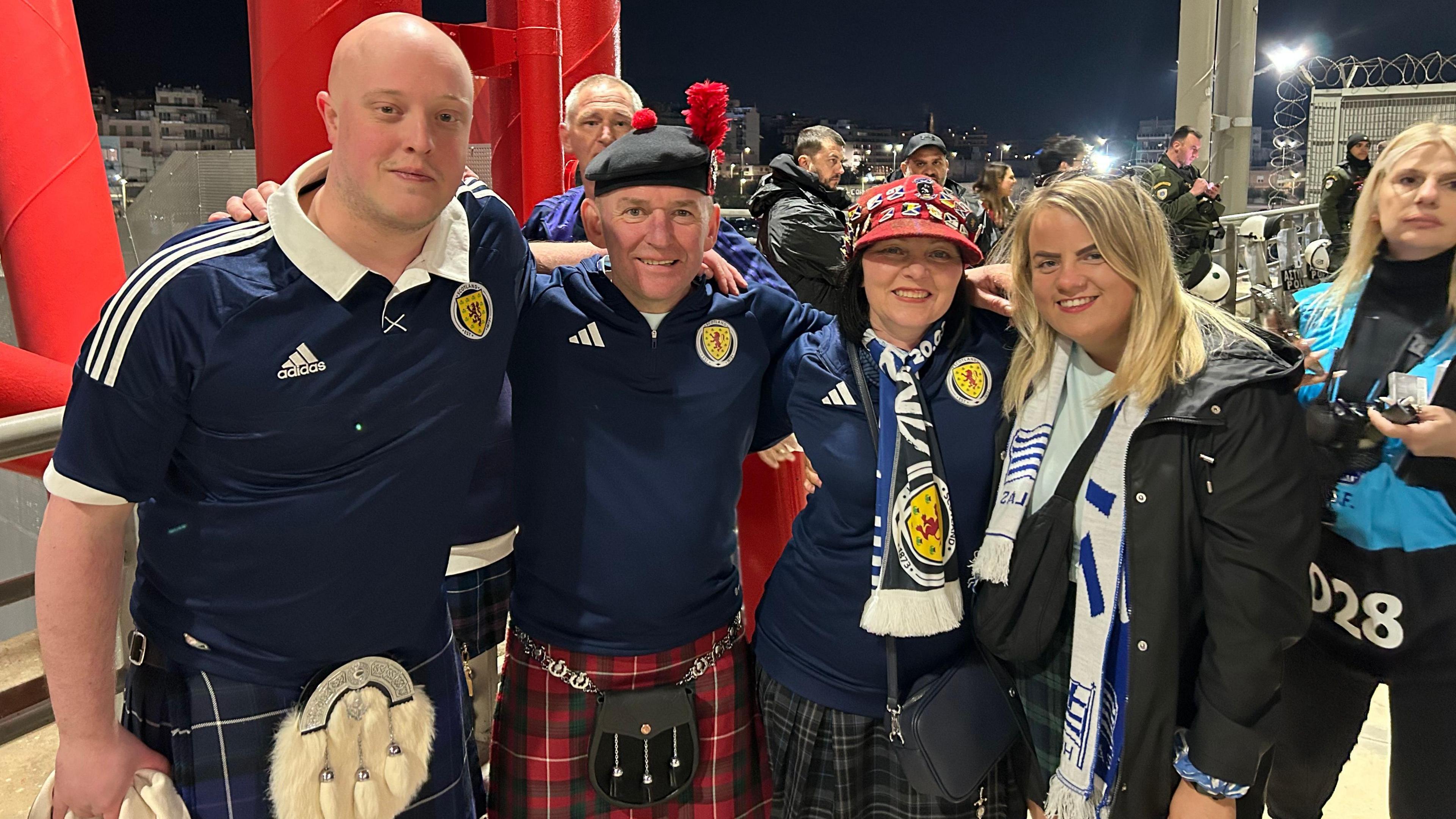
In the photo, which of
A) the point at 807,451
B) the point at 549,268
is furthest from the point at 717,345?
the point at 549,268

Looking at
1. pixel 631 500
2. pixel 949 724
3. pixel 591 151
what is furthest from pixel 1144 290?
pixel 591 151

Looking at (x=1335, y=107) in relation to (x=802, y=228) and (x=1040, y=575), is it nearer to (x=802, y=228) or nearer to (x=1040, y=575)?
(x=802, y=228)

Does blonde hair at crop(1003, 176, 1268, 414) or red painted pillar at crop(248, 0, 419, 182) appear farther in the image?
red painted pillar at crop(248, 0, 419, 182)

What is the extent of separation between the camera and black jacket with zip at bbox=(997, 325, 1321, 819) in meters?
1.51

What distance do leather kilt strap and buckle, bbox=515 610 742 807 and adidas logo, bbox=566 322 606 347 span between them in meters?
0.68

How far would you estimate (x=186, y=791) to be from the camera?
1.57 meters

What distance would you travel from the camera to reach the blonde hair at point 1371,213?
1894 mm

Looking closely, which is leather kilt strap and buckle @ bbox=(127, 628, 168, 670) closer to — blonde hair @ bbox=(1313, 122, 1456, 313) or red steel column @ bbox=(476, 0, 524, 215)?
blonde hair @ bbox=(1313, 122, 1456, 313)

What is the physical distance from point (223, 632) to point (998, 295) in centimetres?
170

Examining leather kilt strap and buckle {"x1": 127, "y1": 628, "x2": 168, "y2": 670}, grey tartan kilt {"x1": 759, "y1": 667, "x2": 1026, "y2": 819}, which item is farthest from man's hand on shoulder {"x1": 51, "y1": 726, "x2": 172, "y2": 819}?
grey tartan kilt {"x1": 759, "y1": 667, "x2": 1026, "y2": 819}

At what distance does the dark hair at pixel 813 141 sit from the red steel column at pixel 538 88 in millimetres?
1402

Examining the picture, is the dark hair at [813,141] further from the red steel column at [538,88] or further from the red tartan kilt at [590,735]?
the red tartan kilt at [590,735]

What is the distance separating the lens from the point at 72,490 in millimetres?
1394

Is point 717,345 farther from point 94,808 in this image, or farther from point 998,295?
point 94,808
